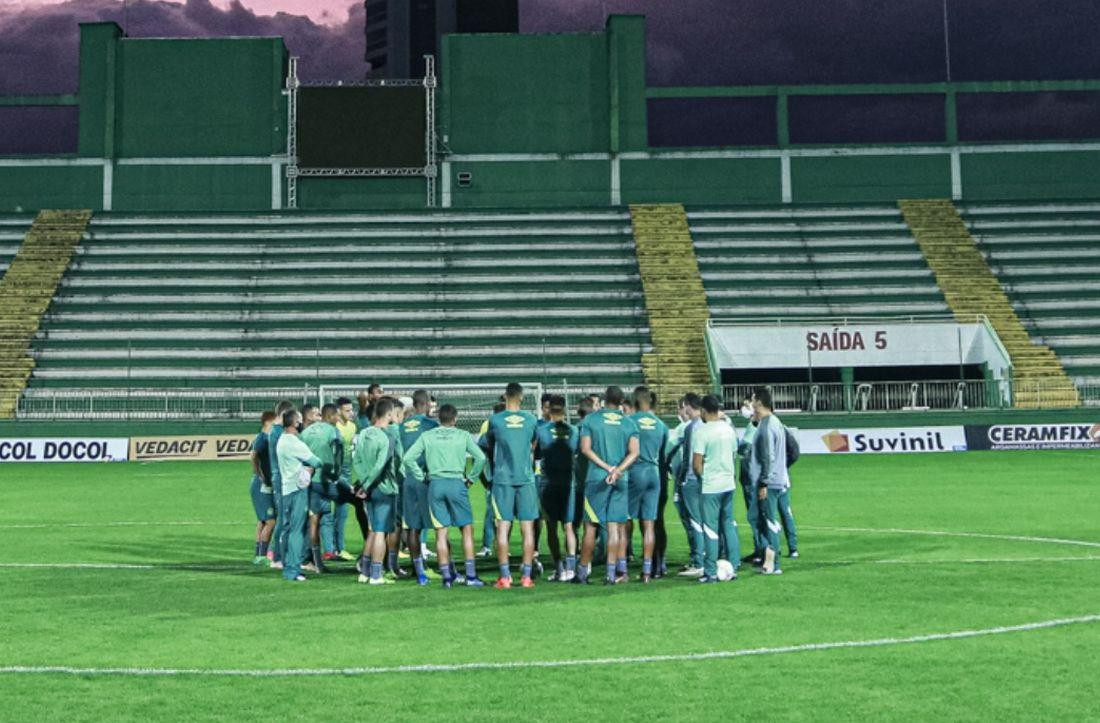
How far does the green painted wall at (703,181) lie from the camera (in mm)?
53719

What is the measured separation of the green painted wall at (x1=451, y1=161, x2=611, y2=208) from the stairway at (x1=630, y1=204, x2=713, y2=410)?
2.16 metres

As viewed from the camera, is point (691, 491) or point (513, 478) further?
point (691, 491)

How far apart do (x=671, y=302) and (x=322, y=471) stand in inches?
1333

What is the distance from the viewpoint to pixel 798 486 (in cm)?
2623

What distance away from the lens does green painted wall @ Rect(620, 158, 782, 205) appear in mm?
53719

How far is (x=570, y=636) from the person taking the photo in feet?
32.5

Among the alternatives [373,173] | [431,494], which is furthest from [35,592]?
[373,173]

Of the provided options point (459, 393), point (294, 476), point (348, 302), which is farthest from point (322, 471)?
point (348, 302)

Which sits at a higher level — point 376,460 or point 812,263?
point 812,263

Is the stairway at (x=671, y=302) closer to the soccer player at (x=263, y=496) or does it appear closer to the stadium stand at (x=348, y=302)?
the stadium stand at (x=348, y=302)

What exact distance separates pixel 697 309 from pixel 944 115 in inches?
700

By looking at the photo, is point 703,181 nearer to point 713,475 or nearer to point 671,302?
point 671,302

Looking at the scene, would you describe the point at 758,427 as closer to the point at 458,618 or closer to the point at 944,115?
the point at 458,618

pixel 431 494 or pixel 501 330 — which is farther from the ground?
pixel 501 330
